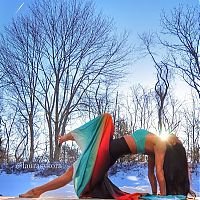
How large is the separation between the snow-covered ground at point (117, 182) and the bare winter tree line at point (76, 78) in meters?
0.24

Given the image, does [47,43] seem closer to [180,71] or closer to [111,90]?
[111,90]

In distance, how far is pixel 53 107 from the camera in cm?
464

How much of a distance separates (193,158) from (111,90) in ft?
3.73

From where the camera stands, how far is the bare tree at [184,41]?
4.61m

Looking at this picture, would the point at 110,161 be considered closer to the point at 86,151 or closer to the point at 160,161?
the point at 86,151

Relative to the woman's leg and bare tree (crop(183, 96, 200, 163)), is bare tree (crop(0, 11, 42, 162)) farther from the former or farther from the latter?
bare tree (crop(183, 96, 200, 163))

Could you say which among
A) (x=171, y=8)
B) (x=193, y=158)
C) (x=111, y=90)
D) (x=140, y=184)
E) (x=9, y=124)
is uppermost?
(x=171, y=8)

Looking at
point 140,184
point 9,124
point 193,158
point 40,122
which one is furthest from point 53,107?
point 193,158

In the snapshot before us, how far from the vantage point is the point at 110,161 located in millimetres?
3305

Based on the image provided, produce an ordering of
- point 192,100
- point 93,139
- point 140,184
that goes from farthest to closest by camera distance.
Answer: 1. point 192,100
2. point 140,184
3. point 93,139

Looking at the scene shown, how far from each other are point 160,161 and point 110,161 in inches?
15.4

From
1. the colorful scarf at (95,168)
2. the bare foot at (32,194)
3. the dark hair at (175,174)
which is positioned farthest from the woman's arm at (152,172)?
the bare foot at (32,194)

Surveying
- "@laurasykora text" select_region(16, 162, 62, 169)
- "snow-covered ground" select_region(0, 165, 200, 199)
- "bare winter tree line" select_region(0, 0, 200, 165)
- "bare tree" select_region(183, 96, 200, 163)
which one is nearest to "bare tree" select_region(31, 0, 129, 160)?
"bare winter tree line" select_region(0, 0, 200, 165)

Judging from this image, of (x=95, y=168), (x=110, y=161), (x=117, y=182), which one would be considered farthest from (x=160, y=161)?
(x=117, y=182)
